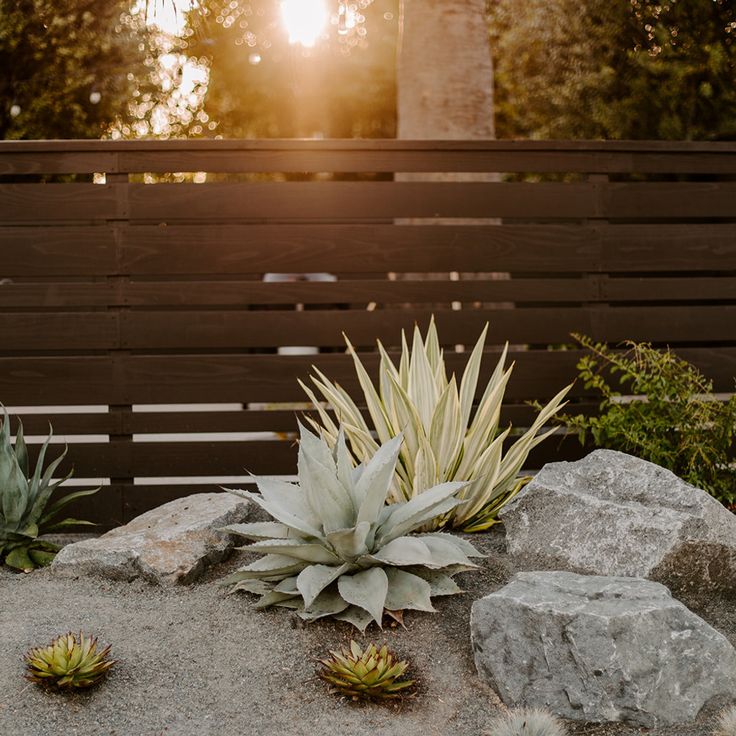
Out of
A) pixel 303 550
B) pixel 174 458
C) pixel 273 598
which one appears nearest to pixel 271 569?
pixel 273 598

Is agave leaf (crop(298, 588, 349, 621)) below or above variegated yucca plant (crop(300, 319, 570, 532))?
below

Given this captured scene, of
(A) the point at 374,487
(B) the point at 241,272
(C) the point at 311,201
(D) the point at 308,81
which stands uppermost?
(D) the point at 308,81

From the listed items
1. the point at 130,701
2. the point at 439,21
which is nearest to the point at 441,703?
the point at 130,701

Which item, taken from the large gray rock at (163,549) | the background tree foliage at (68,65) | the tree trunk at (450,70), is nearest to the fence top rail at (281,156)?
the tree trunk at (450,70)

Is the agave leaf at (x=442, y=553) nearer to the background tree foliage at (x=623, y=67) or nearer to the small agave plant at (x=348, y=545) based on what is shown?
the small agave plant at (x=348, y=545)

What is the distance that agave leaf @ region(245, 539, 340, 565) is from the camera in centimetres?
313

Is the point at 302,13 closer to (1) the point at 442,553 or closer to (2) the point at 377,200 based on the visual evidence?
(2) the point at 377,200

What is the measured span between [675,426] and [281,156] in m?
2.44

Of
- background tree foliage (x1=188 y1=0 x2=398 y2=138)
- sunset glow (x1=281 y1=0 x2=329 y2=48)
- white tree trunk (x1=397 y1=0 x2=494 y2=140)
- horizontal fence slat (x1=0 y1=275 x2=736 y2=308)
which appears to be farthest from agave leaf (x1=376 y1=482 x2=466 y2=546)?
background tree foliage (x1=188 y1=0 x2=398 y2=138)

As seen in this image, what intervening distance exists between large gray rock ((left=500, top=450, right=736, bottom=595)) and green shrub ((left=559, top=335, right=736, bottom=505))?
2.14ft

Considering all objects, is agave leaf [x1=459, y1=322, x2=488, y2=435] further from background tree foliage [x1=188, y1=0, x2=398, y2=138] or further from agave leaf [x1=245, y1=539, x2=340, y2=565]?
background tree foliage [x1=188, y1=0, x2=398, y2=138]

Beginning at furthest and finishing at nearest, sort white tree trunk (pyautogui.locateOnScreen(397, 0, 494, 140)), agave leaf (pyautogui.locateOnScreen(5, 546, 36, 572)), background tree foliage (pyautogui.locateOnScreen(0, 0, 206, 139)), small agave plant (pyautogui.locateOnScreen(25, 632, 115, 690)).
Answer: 1. background tree foliage (pyautogui.locateOnScreen(0, 0, 206, 139))
2. white tree trunk (pyautogui.locateOnScreen(397, 0, 494, 140))
3. agave leaf (pyautogui.locateOnScreen(5, 546, 36, 572))
4. small agave plant (pyautogui.locateOnScreen(25, 632, 115, 690))

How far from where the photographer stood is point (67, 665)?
2.73 metres

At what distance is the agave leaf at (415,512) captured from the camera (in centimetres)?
320
